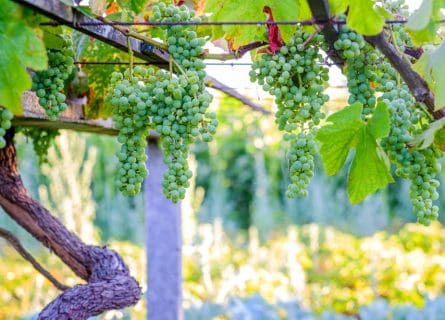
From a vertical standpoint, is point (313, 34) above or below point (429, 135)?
above

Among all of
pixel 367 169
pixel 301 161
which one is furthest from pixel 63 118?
pixel 367 169

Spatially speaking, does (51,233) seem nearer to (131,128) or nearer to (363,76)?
(131,128)

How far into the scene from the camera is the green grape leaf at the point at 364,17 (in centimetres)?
96

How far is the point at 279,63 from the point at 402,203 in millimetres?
6859

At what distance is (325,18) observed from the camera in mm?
1022

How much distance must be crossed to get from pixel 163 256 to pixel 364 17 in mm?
1594

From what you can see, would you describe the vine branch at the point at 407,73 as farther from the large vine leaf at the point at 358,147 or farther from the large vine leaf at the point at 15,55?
the large vine leaf at the point at 15,55

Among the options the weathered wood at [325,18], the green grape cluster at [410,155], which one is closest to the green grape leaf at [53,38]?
the weathered wood at [325,18]

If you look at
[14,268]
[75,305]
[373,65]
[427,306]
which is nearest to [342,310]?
[427,306]

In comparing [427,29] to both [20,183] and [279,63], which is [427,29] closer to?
[279,63]

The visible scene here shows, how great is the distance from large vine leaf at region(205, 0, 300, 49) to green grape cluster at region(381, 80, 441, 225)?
167 millimetres

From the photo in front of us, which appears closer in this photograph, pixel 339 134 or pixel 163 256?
pixel 339 134

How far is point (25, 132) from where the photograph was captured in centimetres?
199

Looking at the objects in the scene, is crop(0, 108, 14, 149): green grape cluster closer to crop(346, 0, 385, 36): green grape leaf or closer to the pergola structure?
the pergola structure
